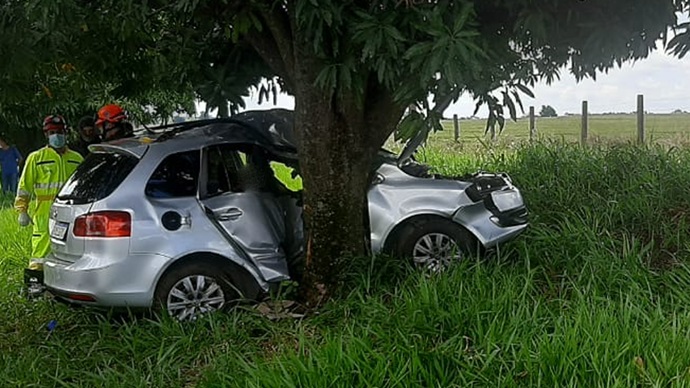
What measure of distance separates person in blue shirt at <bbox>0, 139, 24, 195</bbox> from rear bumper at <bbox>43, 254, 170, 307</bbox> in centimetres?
1044

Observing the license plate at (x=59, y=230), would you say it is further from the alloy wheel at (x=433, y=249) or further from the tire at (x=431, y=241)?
the alloy wheel at (x=433, y=249)

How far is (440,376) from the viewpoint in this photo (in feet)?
11.8

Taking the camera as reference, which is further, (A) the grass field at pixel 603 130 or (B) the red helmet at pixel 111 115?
(A) the grass field at pixel 603 130

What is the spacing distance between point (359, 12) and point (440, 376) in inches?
75.3

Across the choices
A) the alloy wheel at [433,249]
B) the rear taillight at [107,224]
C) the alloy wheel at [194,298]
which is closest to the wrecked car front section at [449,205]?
the alloy wheel at [433,249]

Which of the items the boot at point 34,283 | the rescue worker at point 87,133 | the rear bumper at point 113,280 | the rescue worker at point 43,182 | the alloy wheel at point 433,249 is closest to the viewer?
the rear bumper at point 113,280

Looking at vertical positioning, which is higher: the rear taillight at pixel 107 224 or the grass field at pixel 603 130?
the grass field at pixel 603 130

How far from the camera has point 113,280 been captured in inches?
192

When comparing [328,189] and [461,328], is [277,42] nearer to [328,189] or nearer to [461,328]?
[328,189]

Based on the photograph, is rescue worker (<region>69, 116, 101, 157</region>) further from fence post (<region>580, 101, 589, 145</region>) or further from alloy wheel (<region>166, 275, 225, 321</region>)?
fence post (<region>580, 101, 589, 145</region>)

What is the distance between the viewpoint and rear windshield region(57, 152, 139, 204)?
5.11m

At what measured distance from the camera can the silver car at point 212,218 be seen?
4938 mm

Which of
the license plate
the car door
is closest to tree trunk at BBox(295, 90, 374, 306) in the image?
the car door

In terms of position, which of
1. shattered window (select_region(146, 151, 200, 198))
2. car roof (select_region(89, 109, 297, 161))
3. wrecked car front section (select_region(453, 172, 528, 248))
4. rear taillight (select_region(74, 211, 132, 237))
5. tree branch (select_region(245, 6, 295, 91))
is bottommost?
wrecked car front section (select_region(453, 172, 528, 248))
